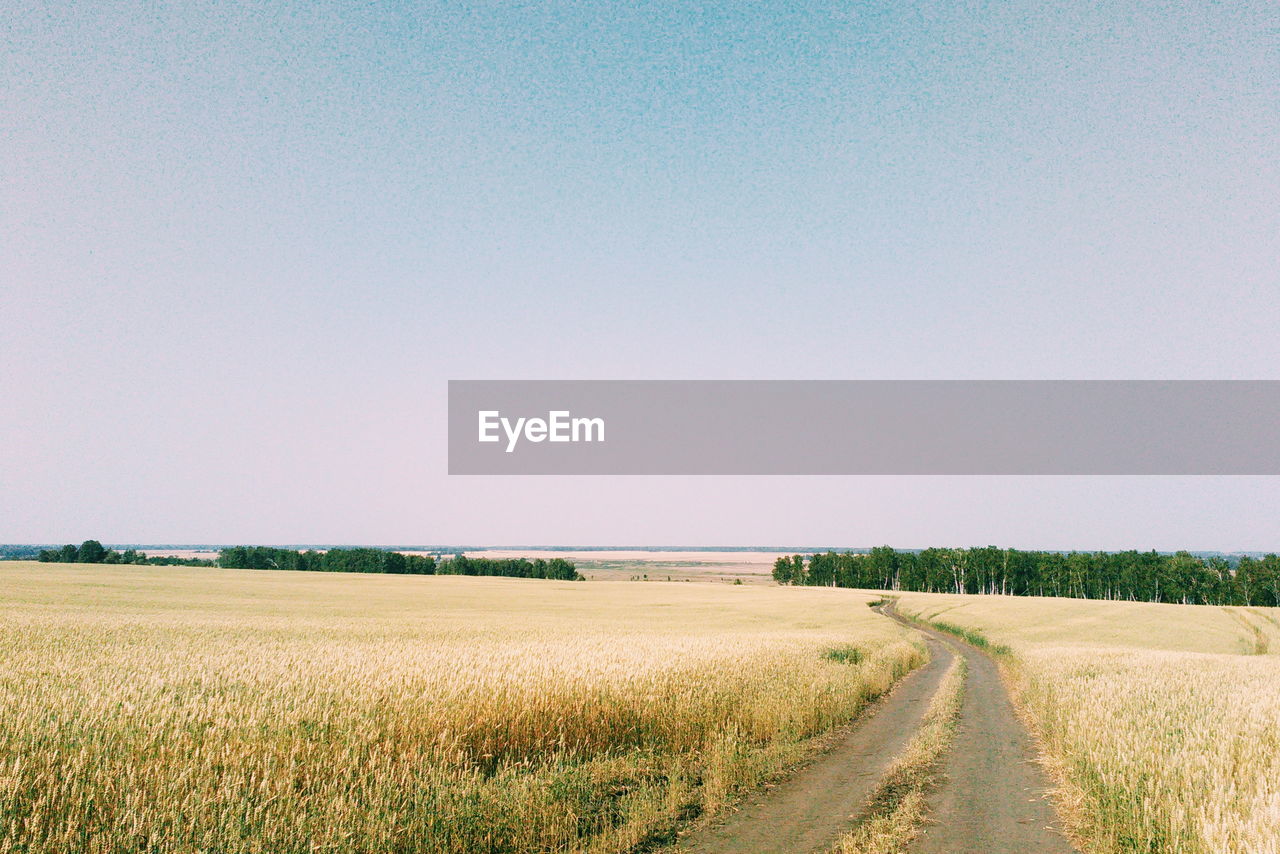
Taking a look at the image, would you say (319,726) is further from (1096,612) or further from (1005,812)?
(1096,612)

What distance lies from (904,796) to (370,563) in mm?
155449

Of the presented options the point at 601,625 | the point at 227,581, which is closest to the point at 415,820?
the point at 601,625

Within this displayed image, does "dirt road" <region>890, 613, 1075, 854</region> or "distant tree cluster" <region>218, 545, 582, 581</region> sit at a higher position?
"dirt road" <region>890, 613, 1075, 854</region>

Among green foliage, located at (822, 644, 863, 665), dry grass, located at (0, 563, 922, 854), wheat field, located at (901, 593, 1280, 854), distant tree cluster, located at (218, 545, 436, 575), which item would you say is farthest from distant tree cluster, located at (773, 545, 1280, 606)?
dry grass, located at (0, 563, 922, 854)

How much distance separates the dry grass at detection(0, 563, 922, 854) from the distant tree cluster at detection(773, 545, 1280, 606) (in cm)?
13312

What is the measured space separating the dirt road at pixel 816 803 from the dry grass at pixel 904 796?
0.72 ft

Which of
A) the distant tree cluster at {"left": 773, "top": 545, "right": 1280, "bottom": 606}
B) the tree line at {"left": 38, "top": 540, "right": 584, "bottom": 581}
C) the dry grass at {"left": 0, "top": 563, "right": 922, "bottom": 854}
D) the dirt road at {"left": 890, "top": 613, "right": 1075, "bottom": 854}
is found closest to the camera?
the dry grass at {"left": 0, "top": 563, "right": 922, "bottom": 854}

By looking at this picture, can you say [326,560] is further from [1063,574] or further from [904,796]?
[904,796]

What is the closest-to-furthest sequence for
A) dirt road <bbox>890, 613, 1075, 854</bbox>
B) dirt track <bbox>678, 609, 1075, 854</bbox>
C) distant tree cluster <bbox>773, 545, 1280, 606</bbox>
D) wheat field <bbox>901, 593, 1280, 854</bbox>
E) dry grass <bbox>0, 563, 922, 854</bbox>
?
dry grass <bbox>0, 563, 922, 854</bbox>
wheat field <bbox>901, 593, 1280, 854</bbox>
dirt track <bbox>678, 609, 1075, 854</bbox>
dirt road <bbox>890, 613, 1075, 854</bbox>
distant tree cluster <bbox>773, 545, 1280, 606</bbox>

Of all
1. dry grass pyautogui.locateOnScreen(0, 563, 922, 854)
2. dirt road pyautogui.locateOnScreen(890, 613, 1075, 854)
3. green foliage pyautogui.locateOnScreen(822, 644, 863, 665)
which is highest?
dry grass pyautogui.locateOnScreen(0, 563, 922, 854)

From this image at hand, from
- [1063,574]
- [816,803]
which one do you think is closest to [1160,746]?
[816,803]

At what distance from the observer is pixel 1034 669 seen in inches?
950

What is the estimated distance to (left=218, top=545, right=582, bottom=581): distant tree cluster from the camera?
144750 millimetres

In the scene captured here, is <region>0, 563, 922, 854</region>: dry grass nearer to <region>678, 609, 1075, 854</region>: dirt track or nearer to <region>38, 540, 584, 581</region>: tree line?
<region>678, 609, 1075, 854</region>: dirt track
